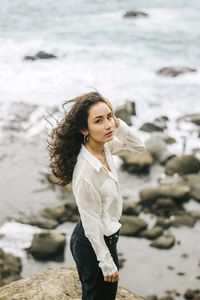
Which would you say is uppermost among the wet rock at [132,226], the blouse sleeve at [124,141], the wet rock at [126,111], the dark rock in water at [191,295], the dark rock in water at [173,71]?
the blouse sleeve at [124,141]

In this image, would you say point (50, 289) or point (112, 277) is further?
point (50, 289)

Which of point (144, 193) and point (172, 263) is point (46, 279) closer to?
point (172, 263)

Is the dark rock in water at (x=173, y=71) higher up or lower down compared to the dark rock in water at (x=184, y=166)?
lower down

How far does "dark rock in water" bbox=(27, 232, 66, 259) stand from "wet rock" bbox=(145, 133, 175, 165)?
393cm

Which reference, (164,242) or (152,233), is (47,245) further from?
(164,242)

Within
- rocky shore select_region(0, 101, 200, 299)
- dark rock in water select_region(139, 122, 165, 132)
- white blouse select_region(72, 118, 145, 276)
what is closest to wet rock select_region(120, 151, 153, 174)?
rocky shore select_region(0, 101, 200, 299)

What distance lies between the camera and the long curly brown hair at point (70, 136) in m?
3.31

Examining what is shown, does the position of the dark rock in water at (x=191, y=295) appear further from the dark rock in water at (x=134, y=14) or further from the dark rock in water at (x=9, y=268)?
the dark rock in water at (x=134, y=14)

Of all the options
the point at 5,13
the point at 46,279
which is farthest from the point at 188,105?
the point at 5,13

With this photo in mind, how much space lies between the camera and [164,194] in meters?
10.2

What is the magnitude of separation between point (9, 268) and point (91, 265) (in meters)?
5.19

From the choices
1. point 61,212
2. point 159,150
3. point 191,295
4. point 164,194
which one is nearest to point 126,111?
point 159,150

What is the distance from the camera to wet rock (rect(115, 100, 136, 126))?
1405 cm

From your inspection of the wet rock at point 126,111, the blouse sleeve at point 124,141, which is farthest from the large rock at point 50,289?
the wet rock at point 126,111
